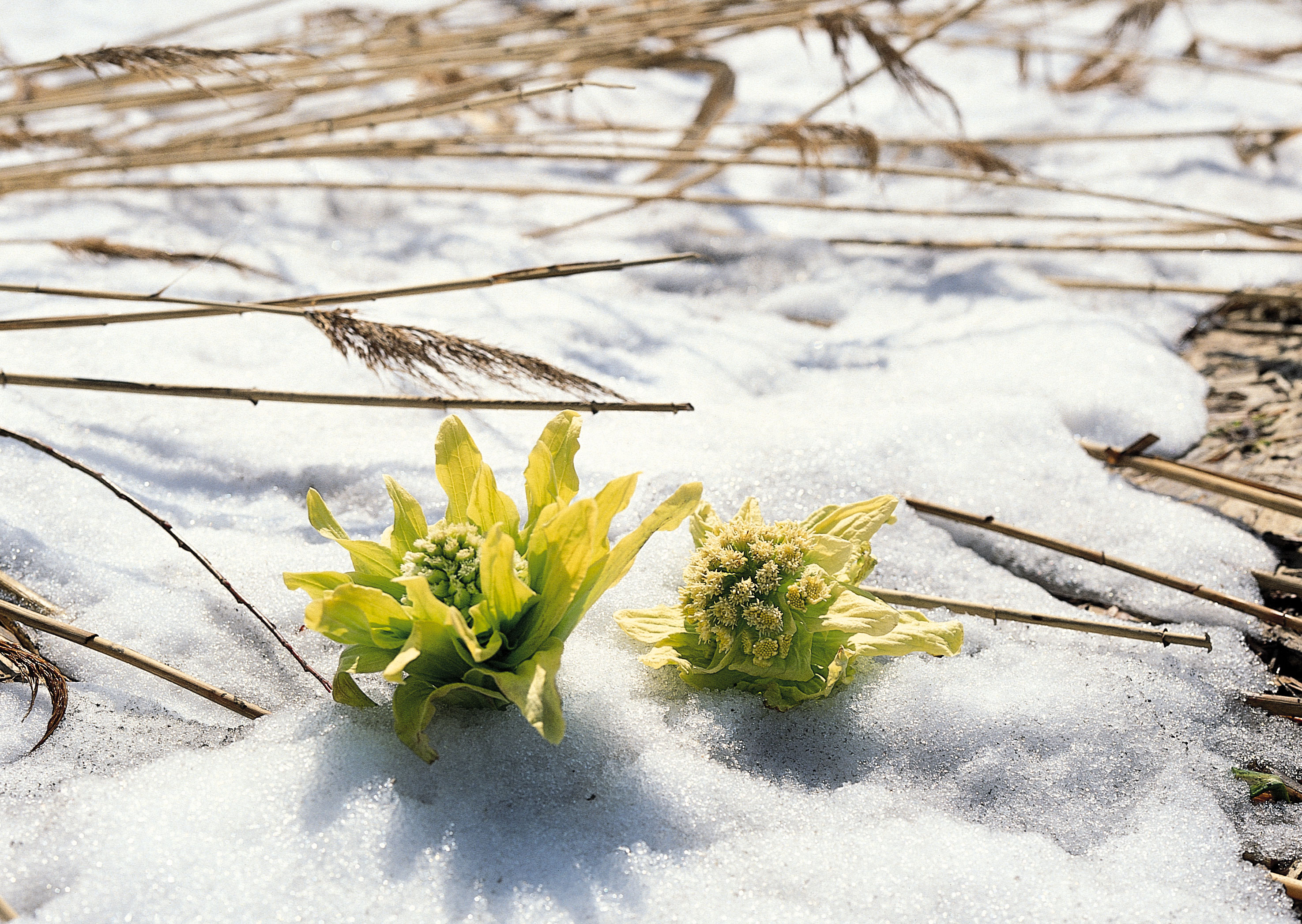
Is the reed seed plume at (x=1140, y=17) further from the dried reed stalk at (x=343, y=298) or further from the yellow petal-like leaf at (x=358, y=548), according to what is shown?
the yellow petal-like leaf at (x=358, y=548)

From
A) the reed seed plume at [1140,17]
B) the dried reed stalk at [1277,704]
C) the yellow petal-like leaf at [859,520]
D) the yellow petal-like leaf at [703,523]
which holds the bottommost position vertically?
the dried reed stalk at [1277,704]

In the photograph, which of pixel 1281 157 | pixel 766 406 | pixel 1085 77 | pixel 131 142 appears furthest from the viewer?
pixel 1085 77

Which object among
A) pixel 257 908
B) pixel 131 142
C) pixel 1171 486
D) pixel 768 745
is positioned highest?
pixel 131 142

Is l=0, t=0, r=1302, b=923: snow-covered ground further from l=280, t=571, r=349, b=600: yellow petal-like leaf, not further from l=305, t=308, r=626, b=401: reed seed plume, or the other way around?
l=305, t=308, r=626, b=401: reed seed plume

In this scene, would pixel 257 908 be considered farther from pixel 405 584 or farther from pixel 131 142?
pixel 131 142

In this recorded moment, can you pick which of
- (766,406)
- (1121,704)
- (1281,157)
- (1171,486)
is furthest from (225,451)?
(1281,157)

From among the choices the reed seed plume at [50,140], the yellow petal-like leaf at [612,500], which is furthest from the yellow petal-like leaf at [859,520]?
the reed seed plume at [50,140]

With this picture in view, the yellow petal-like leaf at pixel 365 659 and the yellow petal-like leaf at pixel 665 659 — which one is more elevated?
the yellow petal-like leaf at pixel 365 659
